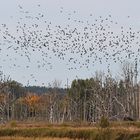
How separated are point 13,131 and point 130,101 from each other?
125 ft

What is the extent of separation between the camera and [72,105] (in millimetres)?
83875

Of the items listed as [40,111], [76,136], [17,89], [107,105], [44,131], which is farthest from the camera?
[17,89]

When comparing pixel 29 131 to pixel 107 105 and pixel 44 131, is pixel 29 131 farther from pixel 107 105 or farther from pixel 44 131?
pixel 107 105

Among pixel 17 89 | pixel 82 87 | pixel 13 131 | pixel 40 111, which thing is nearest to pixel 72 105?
pixel 82 87

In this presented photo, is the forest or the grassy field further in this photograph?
the forest

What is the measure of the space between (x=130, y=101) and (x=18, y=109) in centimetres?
3733

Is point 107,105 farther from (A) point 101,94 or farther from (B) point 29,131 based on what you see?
(B) point 29,131

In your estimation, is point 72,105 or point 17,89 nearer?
point 72,105

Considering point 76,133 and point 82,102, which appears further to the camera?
point 82,102

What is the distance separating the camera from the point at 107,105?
66.5 m

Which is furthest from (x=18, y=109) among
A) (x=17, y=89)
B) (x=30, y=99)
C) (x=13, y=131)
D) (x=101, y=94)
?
(x=13, y=131)

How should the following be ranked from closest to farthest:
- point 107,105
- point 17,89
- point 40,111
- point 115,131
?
point 115,131
point 107,105
point 40,111
point 17,89

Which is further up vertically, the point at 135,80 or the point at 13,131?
the point at 135,80

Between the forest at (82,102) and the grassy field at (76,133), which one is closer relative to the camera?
the grassy field at (76,133)
